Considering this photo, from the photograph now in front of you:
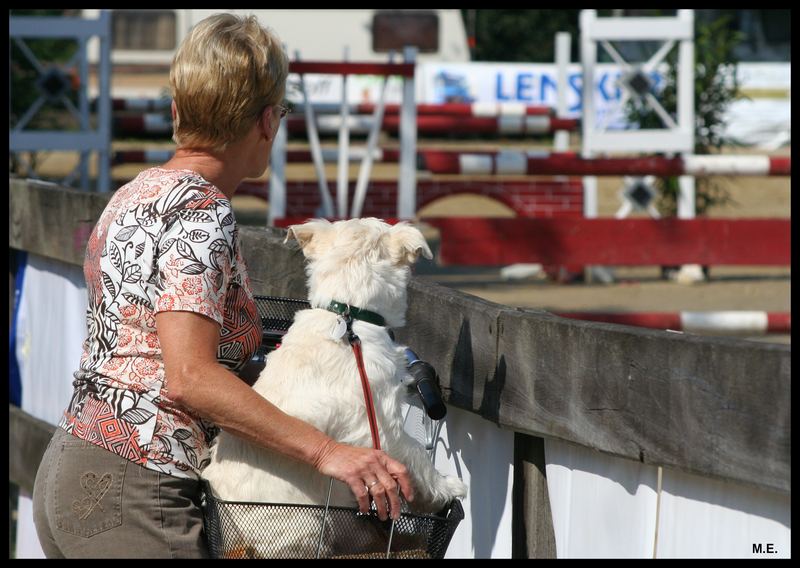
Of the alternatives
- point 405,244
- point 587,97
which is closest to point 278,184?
point 587,97

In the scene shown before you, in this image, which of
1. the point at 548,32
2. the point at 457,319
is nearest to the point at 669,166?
the point at 457,319

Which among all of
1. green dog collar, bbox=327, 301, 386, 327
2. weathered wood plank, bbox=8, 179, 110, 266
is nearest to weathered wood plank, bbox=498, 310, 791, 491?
green dog collar, bbox=327, 301, 386, 327

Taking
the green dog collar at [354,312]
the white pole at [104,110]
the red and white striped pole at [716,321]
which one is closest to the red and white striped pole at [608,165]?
the red and white striped pole at [716,321]

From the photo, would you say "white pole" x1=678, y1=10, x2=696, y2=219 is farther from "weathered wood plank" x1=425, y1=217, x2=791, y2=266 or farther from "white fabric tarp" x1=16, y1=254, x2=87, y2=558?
"white fabric tarp" x1=16, y1=254, x2=87, y2=558

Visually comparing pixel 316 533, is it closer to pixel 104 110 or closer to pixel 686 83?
pixel 686 83

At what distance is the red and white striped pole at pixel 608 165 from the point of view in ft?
27.8

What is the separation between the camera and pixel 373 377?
250cm

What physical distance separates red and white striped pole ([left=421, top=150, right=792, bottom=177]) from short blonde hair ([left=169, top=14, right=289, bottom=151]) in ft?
19.9

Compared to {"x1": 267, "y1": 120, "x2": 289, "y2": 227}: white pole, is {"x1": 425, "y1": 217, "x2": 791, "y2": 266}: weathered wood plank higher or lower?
lower

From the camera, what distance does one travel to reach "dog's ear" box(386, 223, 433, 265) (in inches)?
104

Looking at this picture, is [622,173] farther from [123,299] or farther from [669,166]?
[123,299]

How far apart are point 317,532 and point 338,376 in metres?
0.36

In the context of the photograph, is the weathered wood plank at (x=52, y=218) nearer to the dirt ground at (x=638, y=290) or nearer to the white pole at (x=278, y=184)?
the dirt ground at (x=638, y=290)

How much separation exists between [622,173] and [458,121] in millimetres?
4337
